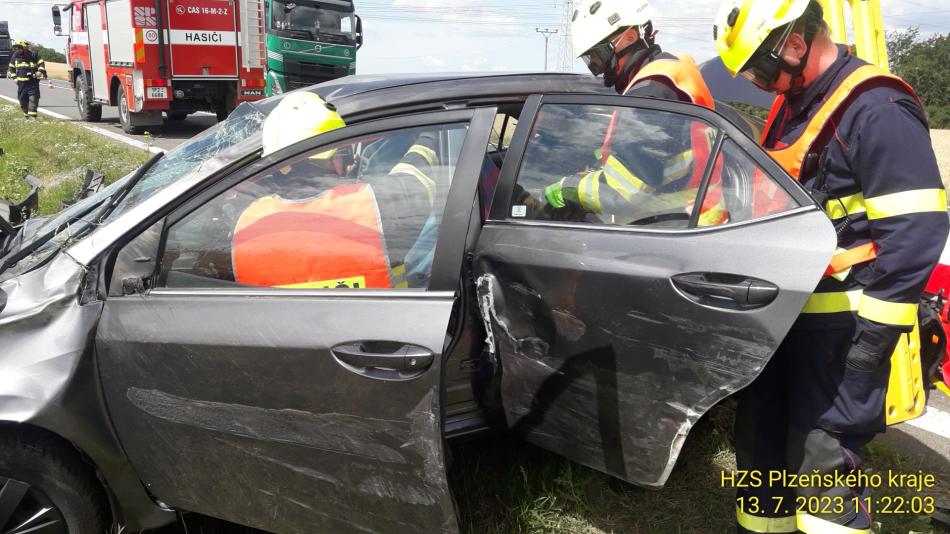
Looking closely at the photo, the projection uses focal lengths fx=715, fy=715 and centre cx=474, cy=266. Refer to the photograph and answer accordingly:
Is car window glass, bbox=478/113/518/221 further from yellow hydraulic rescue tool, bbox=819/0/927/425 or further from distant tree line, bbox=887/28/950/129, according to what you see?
distant tree line, bbox=887/28/950/129

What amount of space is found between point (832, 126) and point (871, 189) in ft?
A: 0.74

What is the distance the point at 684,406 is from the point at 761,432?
1.52 feet

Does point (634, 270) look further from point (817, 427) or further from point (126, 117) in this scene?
point (126, 117)

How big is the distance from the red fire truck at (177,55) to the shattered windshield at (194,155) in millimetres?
10728

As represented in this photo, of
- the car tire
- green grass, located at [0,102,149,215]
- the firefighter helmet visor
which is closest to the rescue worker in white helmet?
the car tire

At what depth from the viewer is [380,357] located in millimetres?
1811

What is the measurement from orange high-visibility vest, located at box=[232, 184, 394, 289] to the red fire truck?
455 inches

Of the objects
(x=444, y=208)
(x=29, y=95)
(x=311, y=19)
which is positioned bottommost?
(x=29, y=95)

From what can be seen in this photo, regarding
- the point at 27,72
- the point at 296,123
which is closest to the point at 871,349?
the point at 296,123

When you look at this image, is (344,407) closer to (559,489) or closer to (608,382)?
(608,382)

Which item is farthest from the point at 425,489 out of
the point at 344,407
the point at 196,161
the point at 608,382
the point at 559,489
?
the point at 196,161

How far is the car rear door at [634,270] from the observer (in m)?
1.88

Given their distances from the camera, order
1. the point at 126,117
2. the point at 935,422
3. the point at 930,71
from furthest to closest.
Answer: the point at 930,71 < the point at 126,117 < the point at 935,422

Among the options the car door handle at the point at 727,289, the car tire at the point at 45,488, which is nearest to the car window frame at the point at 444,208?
the car tire at the point at 45,488
